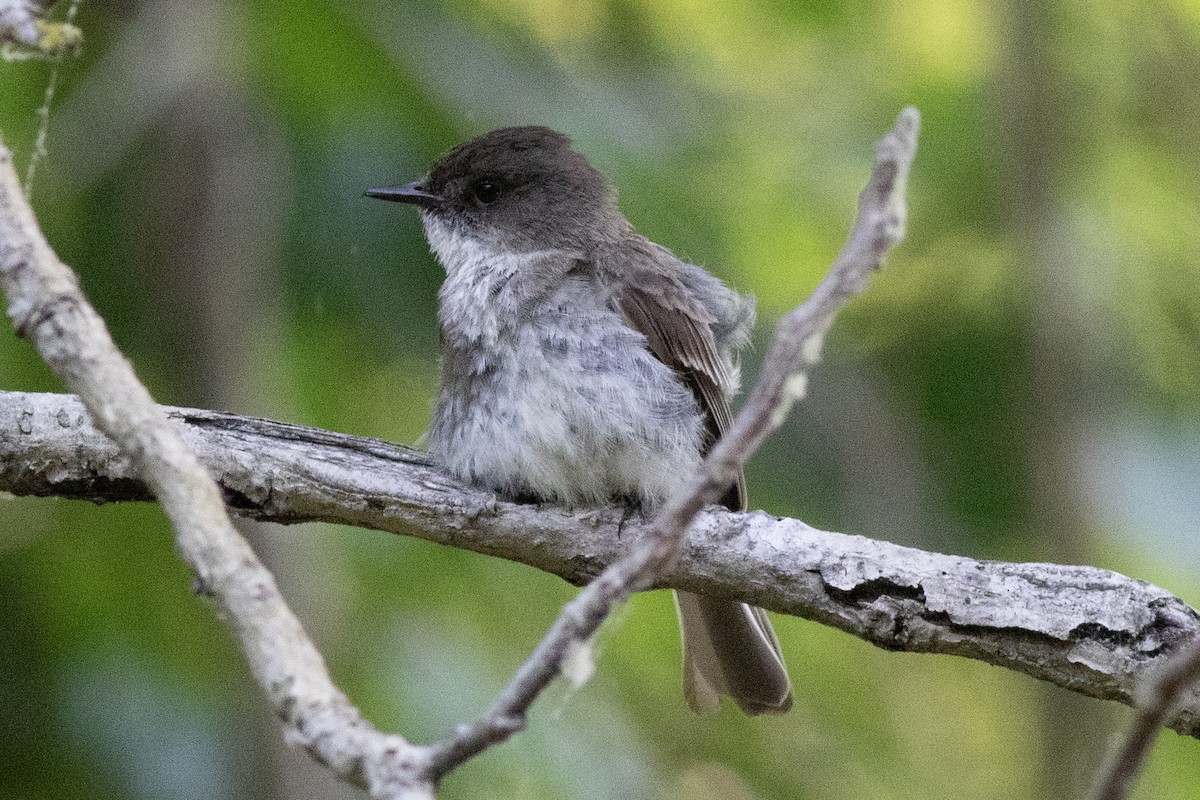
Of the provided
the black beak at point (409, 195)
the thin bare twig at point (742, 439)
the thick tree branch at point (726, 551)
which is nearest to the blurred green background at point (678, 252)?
the black beak at point (409, 195)

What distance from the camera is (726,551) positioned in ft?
10.0

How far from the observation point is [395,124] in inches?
188

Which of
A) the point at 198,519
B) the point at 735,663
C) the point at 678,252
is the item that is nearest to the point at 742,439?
the point at 198,519

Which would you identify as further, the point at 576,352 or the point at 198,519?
the point at 576,352

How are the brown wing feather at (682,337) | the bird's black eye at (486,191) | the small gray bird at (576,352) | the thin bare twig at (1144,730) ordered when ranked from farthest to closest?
the bird's black eye at (486,191) < the brown wing feather at (682,337) < the small gray bird at (576,352) < the thin bare twig at (1144,730)

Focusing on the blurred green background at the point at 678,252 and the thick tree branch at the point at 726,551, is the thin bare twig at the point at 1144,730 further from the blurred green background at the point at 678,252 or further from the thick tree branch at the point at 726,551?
the blurred green background at the point at 678,252

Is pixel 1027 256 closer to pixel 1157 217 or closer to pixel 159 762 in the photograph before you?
pixel 1157 217

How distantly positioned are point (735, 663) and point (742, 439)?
7.50 feet

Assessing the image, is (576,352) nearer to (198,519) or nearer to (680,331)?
(680,331)

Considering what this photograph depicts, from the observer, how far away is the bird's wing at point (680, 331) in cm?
386

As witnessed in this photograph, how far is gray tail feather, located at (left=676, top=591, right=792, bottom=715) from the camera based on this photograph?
3.94m

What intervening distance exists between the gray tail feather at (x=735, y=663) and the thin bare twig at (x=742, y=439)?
7.05 feet

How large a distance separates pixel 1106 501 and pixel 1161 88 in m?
1.65

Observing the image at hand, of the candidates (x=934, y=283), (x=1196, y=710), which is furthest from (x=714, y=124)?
(x=1196, y=710)
